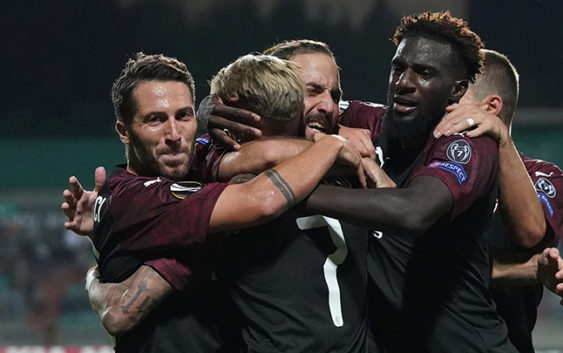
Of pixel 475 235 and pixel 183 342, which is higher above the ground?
pixel 475 235

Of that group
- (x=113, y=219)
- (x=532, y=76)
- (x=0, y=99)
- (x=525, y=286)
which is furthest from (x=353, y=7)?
(x=113, y=219)

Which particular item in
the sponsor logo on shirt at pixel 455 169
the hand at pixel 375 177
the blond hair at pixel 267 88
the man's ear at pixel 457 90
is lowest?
the hand at pixel 375 177

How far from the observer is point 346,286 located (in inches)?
119

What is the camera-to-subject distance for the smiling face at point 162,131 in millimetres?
3311

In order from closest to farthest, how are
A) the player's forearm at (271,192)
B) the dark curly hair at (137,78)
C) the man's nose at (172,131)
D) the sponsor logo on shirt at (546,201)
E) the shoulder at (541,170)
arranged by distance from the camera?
the player's forearm at (271,192) < the man's nose at (172,131) < the dark curly hair at (137,78) < the sponsor logo on shirt at (546,201) < the shoulder at (541,170)

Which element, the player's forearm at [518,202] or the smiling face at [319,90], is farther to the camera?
the smiling face at [319,90]

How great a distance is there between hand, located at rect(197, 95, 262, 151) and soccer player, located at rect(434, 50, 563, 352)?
2.41 feet

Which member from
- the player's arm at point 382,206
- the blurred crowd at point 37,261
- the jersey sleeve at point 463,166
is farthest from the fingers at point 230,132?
the blurred crowd at point 37,261

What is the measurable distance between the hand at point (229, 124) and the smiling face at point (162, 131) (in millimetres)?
112

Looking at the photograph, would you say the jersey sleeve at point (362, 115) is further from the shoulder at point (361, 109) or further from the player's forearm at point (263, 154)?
the player's forearm at point (263, 154)

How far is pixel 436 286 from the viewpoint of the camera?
3.37 m

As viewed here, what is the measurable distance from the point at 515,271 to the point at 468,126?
2.66 feet

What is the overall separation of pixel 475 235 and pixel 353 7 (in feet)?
33.3

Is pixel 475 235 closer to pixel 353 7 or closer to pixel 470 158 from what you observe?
pixel 470 158
